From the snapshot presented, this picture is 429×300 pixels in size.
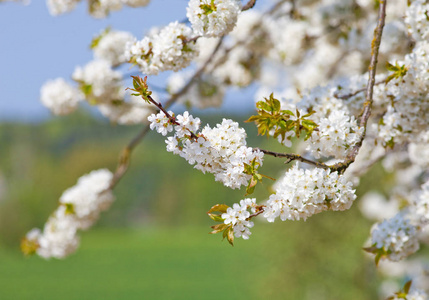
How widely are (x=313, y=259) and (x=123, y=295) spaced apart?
1796 centimetres

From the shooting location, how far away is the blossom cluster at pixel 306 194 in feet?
5.06

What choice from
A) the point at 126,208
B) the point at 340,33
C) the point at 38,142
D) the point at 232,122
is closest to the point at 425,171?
the point at 340,33

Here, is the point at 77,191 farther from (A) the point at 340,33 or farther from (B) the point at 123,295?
(B) the point at 123,295

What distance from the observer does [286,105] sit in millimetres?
2217

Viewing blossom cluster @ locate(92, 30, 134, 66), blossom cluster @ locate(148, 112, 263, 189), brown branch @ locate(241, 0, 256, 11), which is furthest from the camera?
blossom cluster @ locate(92, 30, 134, 66)

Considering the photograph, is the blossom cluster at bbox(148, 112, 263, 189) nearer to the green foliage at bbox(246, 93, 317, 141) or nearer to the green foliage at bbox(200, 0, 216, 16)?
the green foliage at bbox(246, 93, 317, 141)

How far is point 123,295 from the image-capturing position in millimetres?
24453

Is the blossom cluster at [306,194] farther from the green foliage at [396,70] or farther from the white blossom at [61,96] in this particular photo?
the white blossom at [61,96]

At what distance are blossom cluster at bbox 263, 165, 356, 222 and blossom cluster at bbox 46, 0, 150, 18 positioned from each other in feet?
5.41

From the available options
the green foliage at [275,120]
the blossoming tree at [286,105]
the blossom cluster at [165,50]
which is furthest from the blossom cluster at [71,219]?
the green foliage at [275,120]

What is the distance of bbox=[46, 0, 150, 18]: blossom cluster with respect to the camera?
2.88 meters

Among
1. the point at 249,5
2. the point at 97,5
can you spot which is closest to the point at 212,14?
the point at 249,5

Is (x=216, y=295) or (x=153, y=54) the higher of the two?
(x=216, y=295)

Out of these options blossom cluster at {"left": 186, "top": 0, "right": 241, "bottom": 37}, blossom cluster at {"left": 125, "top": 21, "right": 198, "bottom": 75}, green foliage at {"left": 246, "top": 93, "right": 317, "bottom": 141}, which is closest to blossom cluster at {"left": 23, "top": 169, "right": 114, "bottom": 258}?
blossom cluster at {"left": 125, "top": 21, "right": 198, "bottom": 75}
